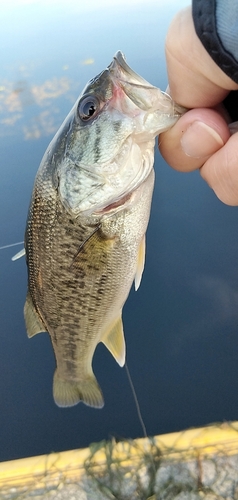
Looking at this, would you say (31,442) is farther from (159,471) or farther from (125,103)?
(125,103)

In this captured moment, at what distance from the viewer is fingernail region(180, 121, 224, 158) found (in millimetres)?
978

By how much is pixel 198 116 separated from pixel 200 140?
62mm

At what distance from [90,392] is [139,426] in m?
0.78

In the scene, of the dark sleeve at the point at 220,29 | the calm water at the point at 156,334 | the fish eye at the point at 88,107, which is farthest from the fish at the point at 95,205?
the calm water at the point at 156,334

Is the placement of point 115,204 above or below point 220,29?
below

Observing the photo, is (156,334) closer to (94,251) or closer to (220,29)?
(94,251)

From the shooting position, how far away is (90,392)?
153cm

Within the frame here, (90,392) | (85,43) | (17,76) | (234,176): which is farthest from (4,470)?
(85,43)

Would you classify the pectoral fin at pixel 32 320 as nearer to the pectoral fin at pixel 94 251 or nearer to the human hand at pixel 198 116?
the pectoral fin at pixel 94 251

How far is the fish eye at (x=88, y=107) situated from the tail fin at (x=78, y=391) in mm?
1011

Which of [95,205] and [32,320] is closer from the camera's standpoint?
[95,205]

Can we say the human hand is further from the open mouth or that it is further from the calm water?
the calm water

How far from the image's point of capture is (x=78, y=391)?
1.54 meters

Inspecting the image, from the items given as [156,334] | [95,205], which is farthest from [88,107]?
[156,334]
